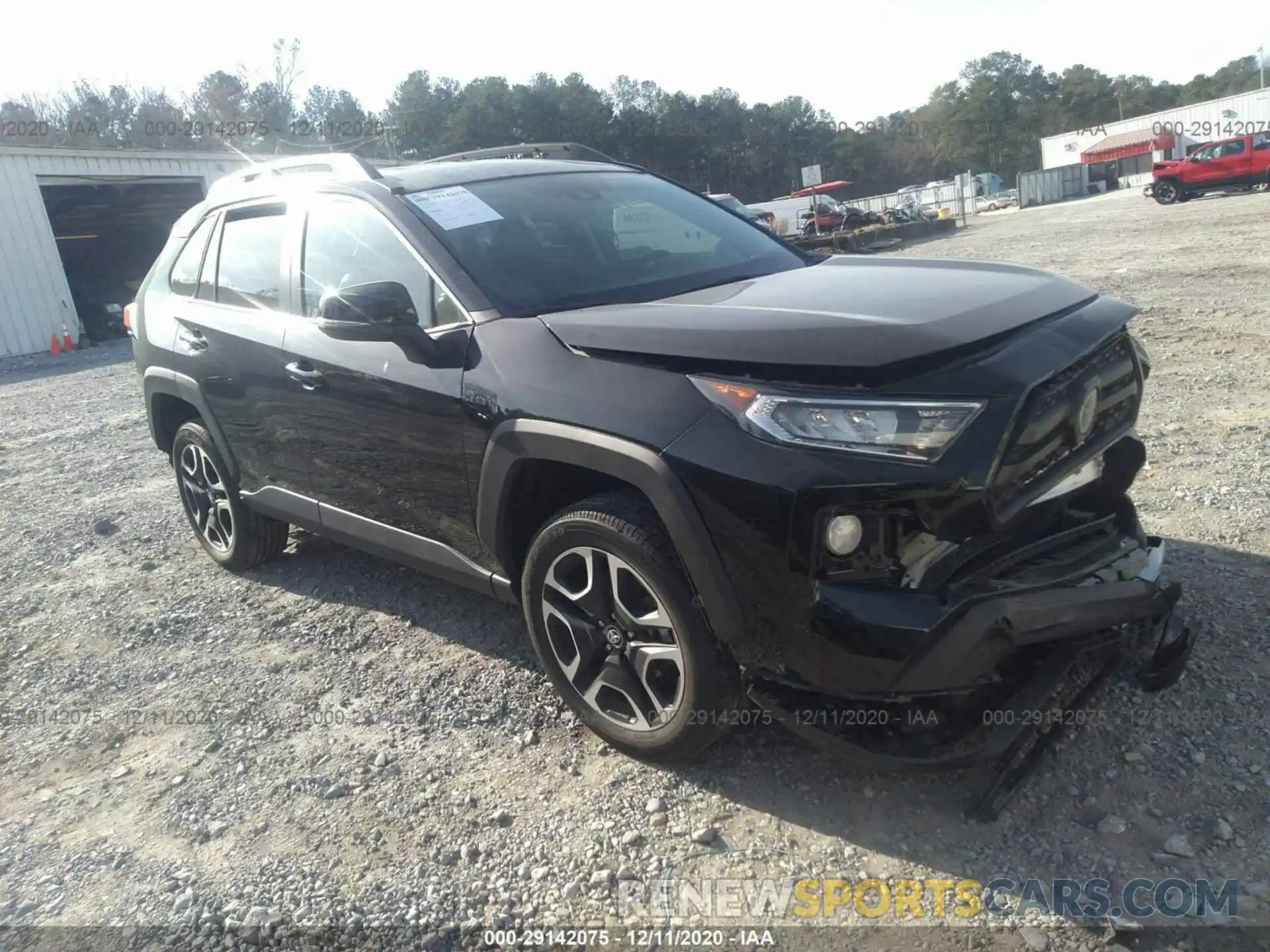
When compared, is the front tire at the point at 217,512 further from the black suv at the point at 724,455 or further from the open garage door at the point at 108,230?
the open garage door at the point at 108,230

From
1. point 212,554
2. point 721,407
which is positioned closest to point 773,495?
point 721,407

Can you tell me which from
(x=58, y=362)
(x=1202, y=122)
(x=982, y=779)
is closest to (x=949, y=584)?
(x=982, y=779)

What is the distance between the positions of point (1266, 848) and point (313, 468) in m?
3.34

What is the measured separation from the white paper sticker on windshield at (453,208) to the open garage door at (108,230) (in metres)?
19.2

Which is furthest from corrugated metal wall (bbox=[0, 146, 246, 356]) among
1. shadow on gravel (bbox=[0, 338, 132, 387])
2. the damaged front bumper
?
the damaged front bumper

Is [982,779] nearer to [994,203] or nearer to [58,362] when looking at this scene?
[58,362]

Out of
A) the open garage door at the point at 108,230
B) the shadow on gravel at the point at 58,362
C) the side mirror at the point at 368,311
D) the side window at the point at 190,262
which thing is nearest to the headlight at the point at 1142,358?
the side mirror at the point at 368,311

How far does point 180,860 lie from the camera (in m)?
2.72

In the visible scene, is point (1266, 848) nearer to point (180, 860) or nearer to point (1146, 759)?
point (1146, 759)

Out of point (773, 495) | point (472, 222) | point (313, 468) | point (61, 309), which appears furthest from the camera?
point (61, 309)

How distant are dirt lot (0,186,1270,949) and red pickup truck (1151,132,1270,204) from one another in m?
28.0

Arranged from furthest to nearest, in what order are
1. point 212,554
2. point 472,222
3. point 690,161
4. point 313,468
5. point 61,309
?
point 690,161
point 61,309
point 212,554
point 313,468
point 472,222

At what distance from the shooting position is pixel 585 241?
11.4 ft

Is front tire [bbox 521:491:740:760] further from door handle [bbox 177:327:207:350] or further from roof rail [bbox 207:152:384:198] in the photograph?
door handle [bbox 177:327:207:350]
